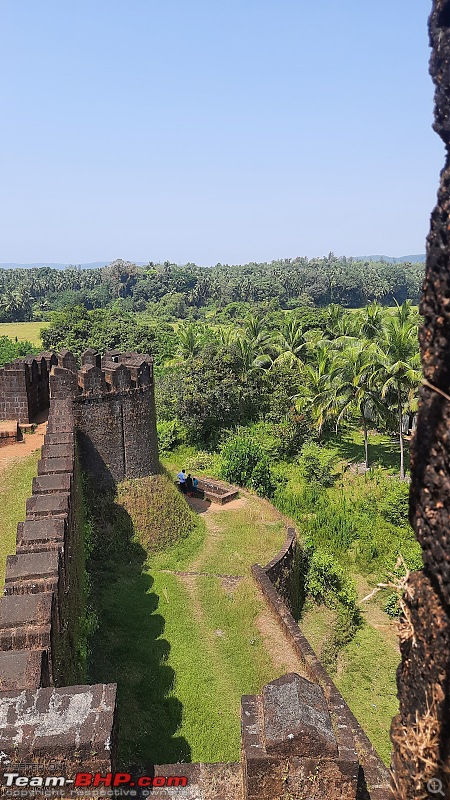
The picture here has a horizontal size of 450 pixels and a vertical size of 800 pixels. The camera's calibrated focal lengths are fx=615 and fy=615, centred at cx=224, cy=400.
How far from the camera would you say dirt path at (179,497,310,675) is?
1110 centimetres

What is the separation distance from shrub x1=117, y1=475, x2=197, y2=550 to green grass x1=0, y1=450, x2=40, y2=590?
271 cm

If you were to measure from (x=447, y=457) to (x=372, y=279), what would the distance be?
354ft

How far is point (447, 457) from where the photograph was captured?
2.92 m

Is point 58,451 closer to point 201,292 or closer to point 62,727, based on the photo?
point 62,727

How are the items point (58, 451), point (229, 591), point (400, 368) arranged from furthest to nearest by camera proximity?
1. point (400, 368)
2. point (229, 591)
3. point (58, 451)

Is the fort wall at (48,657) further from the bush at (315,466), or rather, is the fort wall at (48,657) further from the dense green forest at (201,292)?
the dense green forest at (201,292)

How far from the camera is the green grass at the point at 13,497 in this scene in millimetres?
10047

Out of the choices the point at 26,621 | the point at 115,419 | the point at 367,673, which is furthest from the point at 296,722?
the point at 115,419

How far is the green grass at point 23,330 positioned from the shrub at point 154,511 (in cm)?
4392

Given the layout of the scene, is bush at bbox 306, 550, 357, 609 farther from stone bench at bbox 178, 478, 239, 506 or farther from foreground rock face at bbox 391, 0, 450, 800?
foreground rock face at bbox 391, 0, 450, 800

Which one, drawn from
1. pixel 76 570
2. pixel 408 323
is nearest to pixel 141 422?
pixel 76 570

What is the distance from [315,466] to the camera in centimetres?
2605

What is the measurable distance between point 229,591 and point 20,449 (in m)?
5.67

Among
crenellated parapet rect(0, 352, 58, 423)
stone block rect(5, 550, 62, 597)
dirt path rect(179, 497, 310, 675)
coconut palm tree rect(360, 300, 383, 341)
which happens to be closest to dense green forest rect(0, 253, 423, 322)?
coconut palm tree rect(360, 300, 383, 341)
